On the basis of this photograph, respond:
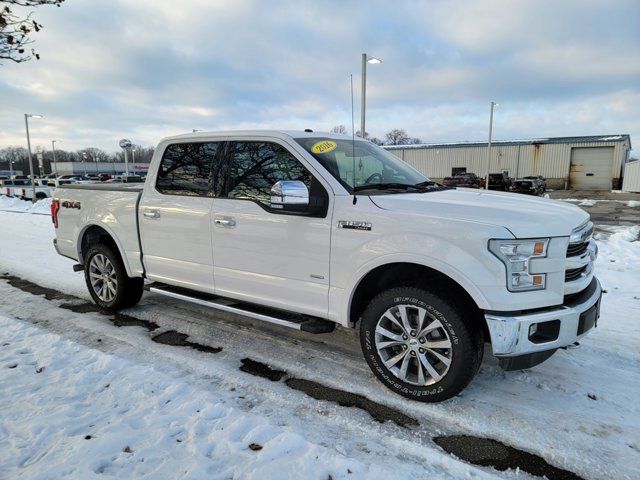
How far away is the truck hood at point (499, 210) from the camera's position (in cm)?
294

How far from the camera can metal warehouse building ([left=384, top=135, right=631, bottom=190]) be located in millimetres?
39812

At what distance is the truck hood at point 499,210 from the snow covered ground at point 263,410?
4.38ft

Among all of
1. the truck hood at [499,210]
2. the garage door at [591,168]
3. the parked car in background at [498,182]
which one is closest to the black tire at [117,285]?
the truck hood at [499,210]

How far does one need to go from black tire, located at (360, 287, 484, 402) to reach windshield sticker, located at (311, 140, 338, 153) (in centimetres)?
140

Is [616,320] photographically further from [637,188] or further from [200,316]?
[637,188]

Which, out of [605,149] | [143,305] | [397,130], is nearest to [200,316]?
[143,305]

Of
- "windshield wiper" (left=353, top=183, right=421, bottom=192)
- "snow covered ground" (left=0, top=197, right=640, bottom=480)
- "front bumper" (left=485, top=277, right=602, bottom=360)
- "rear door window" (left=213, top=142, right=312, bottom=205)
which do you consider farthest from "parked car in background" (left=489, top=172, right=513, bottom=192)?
"front bumper" (left=485, top=277, right=602, bottom=360)

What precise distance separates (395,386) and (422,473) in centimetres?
88

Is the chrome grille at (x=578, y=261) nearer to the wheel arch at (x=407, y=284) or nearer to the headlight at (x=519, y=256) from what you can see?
the headlight at (x=519, y=256)

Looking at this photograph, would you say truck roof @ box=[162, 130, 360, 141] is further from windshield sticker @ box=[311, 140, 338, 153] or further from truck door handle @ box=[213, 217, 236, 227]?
truck door handle @ box=[213, 217, 236, 227]

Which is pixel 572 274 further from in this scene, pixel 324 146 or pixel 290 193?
pixel 324 146

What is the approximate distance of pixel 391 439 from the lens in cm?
286

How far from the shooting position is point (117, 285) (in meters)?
5.24

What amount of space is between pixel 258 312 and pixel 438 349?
5.47 feet
